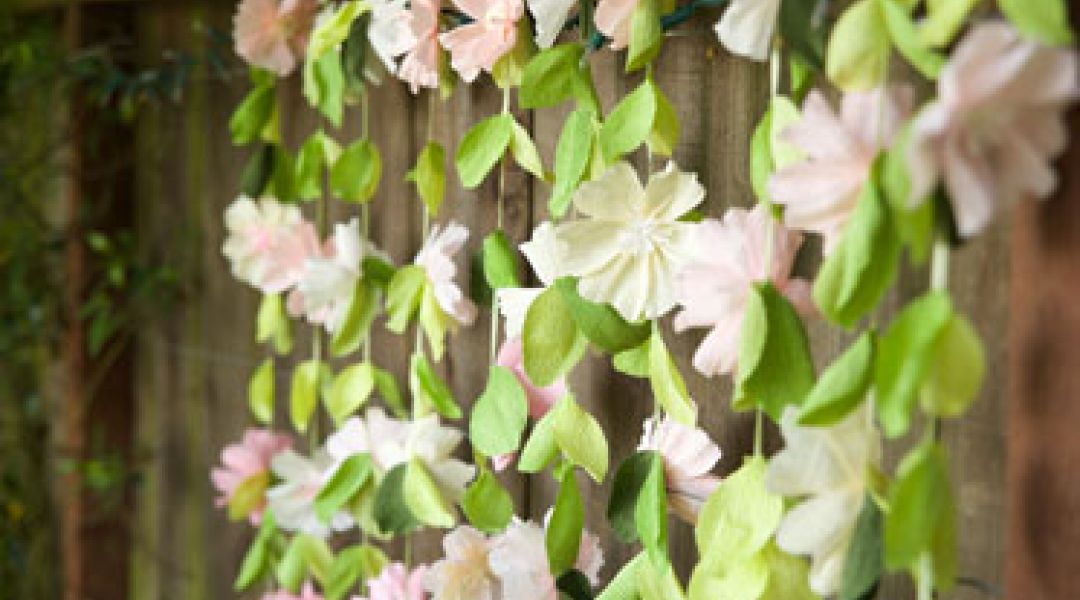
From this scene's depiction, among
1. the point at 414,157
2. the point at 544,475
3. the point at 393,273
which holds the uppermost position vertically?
the point at 414,157

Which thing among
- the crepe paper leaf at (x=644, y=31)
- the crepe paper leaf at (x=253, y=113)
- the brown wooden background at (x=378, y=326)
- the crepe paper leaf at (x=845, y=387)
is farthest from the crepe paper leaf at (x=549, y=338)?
the crepe paper leaf at (x=253, y=113)

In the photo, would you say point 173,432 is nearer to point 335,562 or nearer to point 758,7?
point 335,562

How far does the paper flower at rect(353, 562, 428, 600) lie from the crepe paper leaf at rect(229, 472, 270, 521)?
0.32m

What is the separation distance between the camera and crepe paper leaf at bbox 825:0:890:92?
2.85 feet

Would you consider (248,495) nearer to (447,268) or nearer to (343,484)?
(343,484)

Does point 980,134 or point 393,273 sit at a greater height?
point 980,134

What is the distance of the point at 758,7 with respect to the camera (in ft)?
3.21

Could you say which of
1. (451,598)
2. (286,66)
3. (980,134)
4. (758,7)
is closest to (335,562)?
(451,598)

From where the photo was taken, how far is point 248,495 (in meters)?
1.75

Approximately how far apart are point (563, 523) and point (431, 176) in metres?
0.40

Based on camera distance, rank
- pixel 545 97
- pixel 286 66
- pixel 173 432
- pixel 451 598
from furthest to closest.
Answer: pixel 173 432 < pixel 286 66 < pixel 451 598 < pixel 545 97

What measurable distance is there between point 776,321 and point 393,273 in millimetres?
627

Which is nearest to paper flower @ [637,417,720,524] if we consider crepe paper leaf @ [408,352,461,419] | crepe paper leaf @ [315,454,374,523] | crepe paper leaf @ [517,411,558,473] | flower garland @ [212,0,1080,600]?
flower garland @ [212,0,1080,600]

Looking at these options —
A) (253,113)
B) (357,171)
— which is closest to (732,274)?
(357,171)
